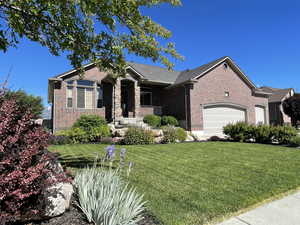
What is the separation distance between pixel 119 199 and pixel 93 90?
45.3ft

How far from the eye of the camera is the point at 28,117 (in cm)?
271

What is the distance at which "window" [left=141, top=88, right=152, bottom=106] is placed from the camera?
18.4 m

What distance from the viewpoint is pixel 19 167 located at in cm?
226

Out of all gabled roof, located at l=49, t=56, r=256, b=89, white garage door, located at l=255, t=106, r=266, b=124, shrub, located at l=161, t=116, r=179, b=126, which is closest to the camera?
shrub, located at l=161, t=116, r=179, b=126

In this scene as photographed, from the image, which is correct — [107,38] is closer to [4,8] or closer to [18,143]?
[4,8]

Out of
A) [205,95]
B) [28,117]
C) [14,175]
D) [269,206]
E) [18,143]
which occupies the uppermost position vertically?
[205,95]

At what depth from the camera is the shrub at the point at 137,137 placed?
11375 millimetres

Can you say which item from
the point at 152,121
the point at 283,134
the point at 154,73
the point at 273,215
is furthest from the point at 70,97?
the point at 283,134

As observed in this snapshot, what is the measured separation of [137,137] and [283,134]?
9.24 m

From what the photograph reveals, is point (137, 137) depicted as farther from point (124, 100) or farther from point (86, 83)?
point (124, 100)

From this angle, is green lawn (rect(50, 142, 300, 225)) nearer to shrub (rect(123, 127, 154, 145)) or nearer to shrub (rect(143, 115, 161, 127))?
shrub (rect(123, 127, 154, 145))

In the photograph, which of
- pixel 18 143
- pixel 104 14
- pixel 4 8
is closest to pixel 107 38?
pixel 104 14

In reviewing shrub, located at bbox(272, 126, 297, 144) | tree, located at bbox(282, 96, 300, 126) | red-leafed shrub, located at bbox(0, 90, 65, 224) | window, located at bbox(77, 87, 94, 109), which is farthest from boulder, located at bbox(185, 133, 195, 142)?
tree, located at bbox(282, 96, 300, 126)

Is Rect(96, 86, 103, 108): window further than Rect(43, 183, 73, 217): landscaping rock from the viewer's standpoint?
Yes
